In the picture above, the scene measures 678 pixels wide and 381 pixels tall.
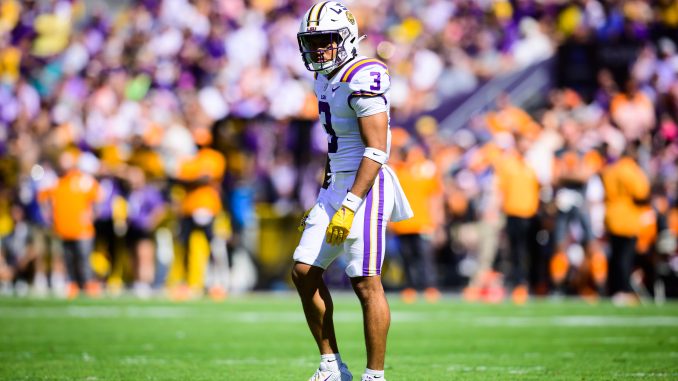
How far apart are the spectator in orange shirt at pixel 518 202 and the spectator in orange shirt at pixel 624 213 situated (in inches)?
44.2

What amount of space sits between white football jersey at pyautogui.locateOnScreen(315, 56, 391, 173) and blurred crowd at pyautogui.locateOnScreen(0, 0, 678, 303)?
9.17 m

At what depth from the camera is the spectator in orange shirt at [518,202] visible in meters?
15.2

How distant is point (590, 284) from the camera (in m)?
15.1

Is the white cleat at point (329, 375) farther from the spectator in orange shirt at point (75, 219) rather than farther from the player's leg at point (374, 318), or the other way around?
the spectator in orange shirt at point (75, 219)

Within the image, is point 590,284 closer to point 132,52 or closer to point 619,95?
point 619,95

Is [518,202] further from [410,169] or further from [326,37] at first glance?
[326,37]

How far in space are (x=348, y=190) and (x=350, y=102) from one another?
0.49 meters

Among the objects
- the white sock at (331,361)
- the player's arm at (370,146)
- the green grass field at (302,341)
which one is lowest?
the green grass field at (302,341)

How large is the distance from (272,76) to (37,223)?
15.4 feet

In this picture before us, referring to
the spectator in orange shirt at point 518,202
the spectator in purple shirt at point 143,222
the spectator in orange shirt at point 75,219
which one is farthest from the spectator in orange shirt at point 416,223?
the spectator in orange shirt at point 75,219

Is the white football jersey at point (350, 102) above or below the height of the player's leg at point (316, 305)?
above


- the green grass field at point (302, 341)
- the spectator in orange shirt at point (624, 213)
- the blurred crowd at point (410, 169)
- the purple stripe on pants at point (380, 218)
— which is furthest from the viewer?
the blurred crowd at point (410, 169)

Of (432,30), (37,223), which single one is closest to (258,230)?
(37,223)

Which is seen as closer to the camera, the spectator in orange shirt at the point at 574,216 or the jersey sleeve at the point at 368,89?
the jersey sleeve at the point at 368,89
